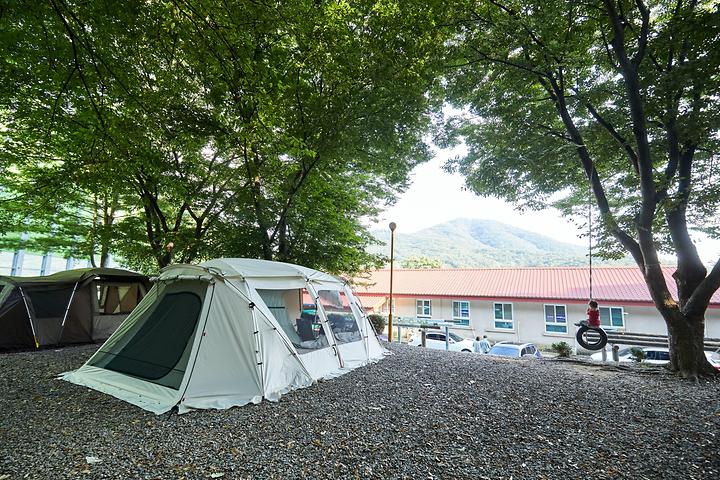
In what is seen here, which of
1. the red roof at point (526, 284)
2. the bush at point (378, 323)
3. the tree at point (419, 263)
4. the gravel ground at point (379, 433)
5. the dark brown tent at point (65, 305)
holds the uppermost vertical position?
the tree at point (419, 263)

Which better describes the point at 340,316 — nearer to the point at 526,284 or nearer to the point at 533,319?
the point at 533,319

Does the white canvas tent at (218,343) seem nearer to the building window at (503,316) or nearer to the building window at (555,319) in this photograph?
the building window at (503,316)

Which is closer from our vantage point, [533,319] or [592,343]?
[592,343]

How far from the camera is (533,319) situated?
17.2 m

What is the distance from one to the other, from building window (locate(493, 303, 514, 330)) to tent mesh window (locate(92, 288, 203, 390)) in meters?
16.5

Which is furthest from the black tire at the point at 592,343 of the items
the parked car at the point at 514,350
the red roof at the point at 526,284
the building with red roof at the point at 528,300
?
the red roof at the point at 526,284

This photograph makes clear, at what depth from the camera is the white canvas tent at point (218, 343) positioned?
172 inches

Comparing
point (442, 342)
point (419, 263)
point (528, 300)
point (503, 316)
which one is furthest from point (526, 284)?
point (419, 263)

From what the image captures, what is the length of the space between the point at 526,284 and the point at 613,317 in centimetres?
383

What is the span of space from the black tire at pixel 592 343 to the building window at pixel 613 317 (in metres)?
10.6

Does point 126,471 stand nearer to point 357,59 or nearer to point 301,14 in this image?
point 301,14

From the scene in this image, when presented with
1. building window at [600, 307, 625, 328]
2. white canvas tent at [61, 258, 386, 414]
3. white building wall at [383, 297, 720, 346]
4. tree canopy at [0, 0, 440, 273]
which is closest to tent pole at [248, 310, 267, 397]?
white canvas tent at [61, 258, 386, 414]

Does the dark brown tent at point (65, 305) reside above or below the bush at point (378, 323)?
above

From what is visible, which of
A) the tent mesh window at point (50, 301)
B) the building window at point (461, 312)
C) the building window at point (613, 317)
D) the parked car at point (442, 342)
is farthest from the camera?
the building window at point (461, 312)
